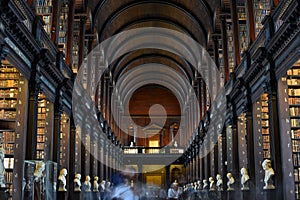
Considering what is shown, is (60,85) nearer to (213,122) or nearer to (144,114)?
(213,122)

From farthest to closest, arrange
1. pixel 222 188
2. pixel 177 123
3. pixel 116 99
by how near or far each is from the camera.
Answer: pixel 177 123 < pixel 116 99 < pixel 222 188

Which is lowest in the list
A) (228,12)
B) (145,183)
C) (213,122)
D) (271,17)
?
(145,183)

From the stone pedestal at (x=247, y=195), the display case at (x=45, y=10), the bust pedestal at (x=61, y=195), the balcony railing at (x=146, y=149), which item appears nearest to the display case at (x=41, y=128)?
the bust pedestal at (x=61, y=195)

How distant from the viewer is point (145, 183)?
104 ft

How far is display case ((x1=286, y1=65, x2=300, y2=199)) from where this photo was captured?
9.38 metres

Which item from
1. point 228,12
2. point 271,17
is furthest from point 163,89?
point 271,17

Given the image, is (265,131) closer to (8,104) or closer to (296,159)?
(296,159)

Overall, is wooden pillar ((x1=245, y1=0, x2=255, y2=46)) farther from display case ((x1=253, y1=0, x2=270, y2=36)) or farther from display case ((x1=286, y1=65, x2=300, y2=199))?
display case ((x1=286, y1=65, x2=300, y2=199))

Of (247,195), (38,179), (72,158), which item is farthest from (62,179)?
(247,195)

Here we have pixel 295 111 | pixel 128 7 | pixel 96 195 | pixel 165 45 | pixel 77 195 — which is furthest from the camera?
pixel 165 45

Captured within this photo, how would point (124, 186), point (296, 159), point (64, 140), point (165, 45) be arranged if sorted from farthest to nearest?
1. point (124, 186)
2. point (165, 45)
3. point (64, 140)
4. point (296, 159)

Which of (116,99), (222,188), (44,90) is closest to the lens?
(44,90)

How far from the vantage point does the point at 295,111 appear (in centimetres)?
991

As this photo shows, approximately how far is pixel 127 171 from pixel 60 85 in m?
19.7
